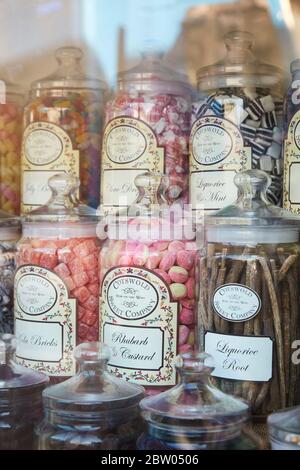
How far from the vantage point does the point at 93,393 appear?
744 mm

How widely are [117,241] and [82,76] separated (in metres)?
0.32

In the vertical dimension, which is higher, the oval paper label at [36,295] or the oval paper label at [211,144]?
the oval paper label at [211,144]

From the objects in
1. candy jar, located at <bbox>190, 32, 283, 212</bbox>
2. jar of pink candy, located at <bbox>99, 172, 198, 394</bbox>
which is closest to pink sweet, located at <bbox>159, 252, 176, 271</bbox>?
jar of pink candy, located at <bbox>99, 172, 198, 394</bbox>

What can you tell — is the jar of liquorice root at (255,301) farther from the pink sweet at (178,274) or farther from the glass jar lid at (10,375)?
the glass jar lid at (10,375)

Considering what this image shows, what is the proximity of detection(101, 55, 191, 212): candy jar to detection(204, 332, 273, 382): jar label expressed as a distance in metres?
0.25

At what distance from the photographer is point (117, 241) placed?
94 centimetres

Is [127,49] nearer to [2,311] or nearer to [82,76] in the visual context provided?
[82,76]

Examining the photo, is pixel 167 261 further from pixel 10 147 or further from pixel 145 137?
pixel 10 147

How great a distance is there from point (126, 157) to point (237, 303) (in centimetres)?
29

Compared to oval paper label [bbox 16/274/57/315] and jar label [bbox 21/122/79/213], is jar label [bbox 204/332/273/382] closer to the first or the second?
oval paper label [bbox 16/274/57/315]

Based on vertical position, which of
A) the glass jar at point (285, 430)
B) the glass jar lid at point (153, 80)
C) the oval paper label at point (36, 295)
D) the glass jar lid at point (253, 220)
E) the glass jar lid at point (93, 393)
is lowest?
the glass jar at point (285, 430)

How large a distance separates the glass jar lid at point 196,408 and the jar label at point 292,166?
31 cm

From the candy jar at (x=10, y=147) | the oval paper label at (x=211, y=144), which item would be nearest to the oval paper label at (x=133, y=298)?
the oval paper label at (x=211, y=144)

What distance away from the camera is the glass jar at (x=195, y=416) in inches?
26.8
